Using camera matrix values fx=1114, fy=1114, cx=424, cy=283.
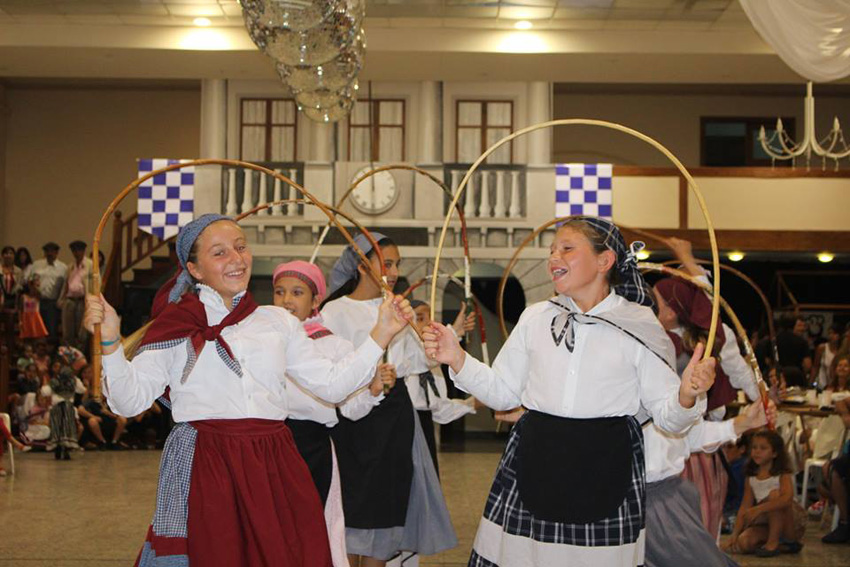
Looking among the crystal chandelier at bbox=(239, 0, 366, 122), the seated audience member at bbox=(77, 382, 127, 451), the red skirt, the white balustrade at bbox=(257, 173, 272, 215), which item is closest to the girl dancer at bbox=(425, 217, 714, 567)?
the red skirt

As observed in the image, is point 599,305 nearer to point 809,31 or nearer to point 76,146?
point 809,31

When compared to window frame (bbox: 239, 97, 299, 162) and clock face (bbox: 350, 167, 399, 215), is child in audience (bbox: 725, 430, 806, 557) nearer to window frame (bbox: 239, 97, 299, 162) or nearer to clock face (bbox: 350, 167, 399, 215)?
→ clock face (bbox: 350, 167, 399, 215)

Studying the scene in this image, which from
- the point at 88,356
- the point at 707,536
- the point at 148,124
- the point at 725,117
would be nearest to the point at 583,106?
the point at 725,117

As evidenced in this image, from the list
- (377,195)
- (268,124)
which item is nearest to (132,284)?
(268,124)

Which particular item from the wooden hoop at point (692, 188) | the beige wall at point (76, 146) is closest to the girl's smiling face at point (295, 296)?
the wooden hoop at point (692, 188)

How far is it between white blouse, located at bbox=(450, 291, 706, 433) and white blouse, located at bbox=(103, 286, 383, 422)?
Answer: 1.31 feet

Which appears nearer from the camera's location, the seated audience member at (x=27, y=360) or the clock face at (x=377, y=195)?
the seated audience member at (x=27, y=360)

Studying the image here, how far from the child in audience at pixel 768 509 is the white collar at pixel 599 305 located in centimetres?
369

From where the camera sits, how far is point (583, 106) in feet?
62.3

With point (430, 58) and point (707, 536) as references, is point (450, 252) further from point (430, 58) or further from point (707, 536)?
point (707, 536)

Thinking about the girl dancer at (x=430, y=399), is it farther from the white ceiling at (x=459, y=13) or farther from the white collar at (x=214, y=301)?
the white ceiling at (x=459, y=13)

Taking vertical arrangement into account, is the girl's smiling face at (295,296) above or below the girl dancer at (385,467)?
above

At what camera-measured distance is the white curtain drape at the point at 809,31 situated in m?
4.81

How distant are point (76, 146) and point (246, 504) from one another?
58.0ft
